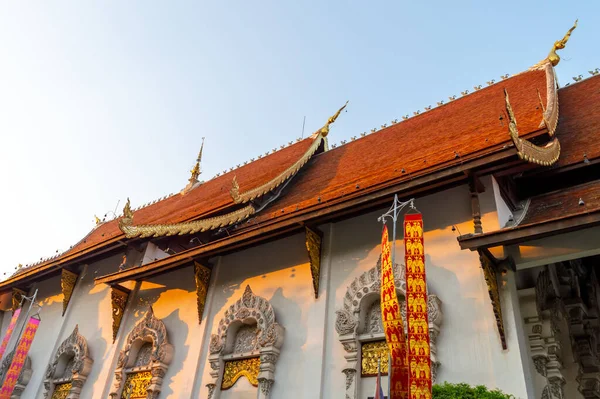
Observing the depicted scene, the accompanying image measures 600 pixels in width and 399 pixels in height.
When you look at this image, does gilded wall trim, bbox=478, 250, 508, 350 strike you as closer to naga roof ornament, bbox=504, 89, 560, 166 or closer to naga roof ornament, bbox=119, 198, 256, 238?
naga roof ornament, bbox=504, 89, 560, 166

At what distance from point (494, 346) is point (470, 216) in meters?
1.48

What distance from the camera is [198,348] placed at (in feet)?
24.1

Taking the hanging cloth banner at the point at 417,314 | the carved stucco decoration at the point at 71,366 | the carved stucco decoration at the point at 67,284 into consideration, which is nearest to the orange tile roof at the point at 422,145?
the hanging cloth banner at the point at 417,314

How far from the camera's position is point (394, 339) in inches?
173

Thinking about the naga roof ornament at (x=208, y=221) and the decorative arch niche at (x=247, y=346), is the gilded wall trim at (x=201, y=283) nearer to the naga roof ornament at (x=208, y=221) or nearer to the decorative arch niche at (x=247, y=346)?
the decorative arch niche at (x=247, y=346)

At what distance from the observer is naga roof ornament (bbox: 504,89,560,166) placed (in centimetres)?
499

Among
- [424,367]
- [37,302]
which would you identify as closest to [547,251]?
[424,367]

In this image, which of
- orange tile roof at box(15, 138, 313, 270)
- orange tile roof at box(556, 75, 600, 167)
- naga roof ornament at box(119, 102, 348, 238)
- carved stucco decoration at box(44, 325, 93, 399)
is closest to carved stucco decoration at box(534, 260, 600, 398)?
orange tile roof at box(556, 75, 600, 167)

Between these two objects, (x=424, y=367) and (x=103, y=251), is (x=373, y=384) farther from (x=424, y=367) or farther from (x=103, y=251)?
(x=103, y=251)

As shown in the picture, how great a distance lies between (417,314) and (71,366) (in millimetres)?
7319

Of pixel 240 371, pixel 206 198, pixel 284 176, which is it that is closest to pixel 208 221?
pixel 284 176

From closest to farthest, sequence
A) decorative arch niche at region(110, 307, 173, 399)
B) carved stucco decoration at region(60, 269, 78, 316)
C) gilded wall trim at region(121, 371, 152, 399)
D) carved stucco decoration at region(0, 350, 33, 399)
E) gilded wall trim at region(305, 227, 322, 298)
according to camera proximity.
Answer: gilded wall trim at region(305, 227, 322, 298), decorative arch niche at region(110, 307, 173, 399), gilded wall trim at region(121, 371, 152, 399), carved stucco decoration at region(0, 350, 33, 399), carved stucco decoration at region(60, 269, 78, 316)

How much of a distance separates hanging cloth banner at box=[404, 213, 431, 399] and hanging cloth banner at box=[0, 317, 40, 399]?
7.65 m

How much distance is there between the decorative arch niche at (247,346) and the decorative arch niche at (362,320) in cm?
103
